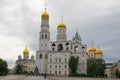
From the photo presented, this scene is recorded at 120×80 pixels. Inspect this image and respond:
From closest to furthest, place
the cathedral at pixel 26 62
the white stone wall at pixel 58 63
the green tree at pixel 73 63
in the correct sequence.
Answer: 1. the green tree at pixel 73 63
2. the white stone wall at pixel 58 63
3. the cathedral at pixel 26 62

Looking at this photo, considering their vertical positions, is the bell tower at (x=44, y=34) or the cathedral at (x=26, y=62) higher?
the bell tower at (x=44, y=34)

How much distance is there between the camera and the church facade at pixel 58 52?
319ft

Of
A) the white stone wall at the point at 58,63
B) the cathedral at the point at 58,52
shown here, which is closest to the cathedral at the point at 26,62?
the cathedral at the point at 58,52

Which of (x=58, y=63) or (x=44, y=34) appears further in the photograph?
(x=44, y=34)

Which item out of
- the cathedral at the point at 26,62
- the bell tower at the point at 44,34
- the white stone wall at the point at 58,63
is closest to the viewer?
the white stone wall at the point at 58,63

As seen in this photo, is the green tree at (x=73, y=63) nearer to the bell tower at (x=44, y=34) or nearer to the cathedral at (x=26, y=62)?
the bell tower at (x=44, y=34)

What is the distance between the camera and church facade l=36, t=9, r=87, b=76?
97.3 m

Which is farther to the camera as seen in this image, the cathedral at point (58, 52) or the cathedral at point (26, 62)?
the cathedral at point (26, 62)

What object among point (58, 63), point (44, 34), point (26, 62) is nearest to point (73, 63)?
point (58, 63)

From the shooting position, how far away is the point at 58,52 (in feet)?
324

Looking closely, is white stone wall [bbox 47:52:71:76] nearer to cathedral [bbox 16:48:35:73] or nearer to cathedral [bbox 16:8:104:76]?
cathedral [bbox 16:8:104:76]

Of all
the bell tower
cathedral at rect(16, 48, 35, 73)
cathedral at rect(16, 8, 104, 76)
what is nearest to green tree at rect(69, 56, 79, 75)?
cathedral at rect(16, 8, 104, 76)

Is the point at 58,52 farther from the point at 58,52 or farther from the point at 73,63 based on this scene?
the point at 73,63

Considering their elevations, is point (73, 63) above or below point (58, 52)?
below
